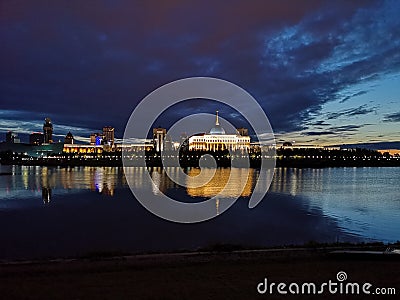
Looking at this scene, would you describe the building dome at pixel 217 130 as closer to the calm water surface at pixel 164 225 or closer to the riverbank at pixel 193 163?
the riverbank at pixel 193 163

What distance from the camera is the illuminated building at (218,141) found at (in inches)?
5728

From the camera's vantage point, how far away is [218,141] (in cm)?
15212

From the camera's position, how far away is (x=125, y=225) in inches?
615

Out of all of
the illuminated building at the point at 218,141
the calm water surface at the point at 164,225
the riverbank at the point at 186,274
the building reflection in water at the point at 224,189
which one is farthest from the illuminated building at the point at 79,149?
the riverbank at the point at 186,274

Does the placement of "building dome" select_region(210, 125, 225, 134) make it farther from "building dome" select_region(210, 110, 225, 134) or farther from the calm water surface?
the calm water surface

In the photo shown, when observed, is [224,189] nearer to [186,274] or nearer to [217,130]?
[186,274]

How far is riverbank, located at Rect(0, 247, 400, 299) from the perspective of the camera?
5461 millimetres

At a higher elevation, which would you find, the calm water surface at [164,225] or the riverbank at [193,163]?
the riverbank at [193,163]

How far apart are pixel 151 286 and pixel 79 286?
1.04 m

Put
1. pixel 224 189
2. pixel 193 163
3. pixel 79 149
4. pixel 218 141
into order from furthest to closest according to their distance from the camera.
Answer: pixel 79 149 → pixel 218 141 → pixel 193 163 → pixel 224 189

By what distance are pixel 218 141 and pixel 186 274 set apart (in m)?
146

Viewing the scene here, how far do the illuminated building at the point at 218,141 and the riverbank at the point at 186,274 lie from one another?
442 ft

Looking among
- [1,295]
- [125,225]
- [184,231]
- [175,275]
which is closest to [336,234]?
[184,231]

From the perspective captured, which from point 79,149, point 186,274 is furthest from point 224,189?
point 79,149
